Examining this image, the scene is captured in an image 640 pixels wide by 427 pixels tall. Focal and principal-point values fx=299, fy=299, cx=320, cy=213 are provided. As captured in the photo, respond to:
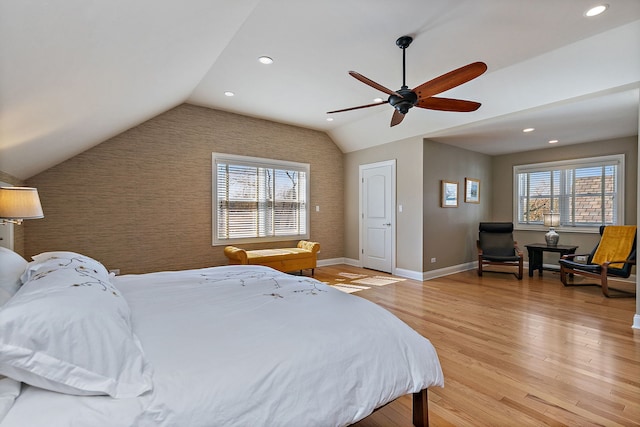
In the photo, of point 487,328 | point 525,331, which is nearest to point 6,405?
point 487,328

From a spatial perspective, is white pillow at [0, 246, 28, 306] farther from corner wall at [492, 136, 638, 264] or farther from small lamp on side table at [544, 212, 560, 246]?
corner wall at [492, 136, 638, 264]

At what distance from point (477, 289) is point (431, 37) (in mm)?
3633

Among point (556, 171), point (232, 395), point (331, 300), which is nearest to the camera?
point (232, 395)

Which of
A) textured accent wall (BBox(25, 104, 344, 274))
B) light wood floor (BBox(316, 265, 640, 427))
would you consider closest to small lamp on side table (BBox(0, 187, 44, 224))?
textured accent wall (BBox(25, 104, 344, 274))

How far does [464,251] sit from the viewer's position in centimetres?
612

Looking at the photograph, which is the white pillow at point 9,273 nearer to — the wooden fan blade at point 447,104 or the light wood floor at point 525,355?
the light wood floor at point 525,355

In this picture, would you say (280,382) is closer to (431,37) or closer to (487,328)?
(487,328)

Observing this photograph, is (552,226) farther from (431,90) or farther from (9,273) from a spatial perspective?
(9,273)

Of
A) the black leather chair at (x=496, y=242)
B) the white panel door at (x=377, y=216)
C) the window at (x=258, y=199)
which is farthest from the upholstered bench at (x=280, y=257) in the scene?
the black leather chair at (x=496, y=242)

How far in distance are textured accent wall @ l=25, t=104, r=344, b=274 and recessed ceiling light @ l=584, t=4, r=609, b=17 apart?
4.55m

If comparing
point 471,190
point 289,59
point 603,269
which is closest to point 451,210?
point 471,190

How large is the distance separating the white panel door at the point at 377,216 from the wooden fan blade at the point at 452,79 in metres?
3.19

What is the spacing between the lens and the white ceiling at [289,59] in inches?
69.3

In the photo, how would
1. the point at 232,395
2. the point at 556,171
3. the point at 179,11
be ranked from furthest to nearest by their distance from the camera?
the point at 556,171
the point at 179,11
the point at 232,395
